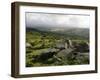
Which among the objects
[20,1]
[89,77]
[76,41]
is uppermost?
[20,1]

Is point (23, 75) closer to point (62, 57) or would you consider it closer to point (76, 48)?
point (62, 57)

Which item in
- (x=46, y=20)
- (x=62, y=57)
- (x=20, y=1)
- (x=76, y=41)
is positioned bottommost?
(x=62, y=57)

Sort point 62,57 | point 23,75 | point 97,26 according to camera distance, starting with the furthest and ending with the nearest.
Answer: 1. point 97,26
2. point 62,57
3. point 23,75

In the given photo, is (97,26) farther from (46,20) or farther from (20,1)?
(20,1)

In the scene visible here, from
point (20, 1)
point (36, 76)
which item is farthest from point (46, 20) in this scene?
point (36, 76)

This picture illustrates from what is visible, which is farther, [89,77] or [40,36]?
[89,77]

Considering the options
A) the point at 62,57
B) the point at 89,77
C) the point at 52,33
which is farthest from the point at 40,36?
the point at 89,77

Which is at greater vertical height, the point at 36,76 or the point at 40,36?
the point at 40,36

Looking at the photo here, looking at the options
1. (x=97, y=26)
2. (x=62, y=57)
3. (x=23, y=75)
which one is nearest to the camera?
(x=23, y=75)

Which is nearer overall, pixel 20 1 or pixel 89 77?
pixel 20 1
